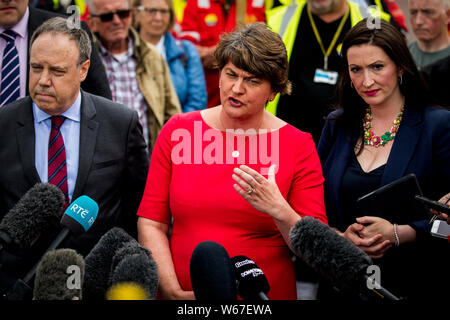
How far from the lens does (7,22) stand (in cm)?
346

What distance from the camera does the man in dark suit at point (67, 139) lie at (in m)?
2.89

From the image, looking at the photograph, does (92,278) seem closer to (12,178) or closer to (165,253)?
(165,253)

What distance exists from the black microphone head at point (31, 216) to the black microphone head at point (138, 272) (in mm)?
350

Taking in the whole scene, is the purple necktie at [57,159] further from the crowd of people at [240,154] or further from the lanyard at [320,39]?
the lanyard at [320,39]

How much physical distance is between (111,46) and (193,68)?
90 cm

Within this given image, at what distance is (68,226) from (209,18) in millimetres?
3841

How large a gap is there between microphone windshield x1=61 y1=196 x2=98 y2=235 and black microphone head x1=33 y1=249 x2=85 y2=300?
0.19 meters

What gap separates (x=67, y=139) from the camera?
299 cm

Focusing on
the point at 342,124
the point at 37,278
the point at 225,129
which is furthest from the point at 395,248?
the point at 37,278

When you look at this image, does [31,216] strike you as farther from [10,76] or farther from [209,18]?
[209,18]

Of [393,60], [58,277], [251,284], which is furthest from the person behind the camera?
[393,60]

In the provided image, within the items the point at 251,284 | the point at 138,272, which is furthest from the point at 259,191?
the point at 138,272

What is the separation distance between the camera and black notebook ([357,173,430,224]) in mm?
2629

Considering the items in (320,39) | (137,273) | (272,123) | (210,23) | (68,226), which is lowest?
(137,273)
